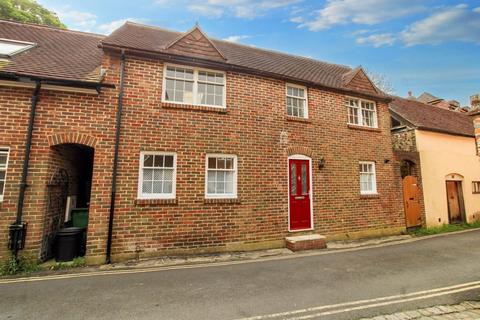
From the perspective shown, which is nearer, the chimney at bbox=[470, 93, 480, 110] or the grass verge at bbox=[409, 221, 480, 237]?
the chimney at bbox=[470, 93, 480, 110]

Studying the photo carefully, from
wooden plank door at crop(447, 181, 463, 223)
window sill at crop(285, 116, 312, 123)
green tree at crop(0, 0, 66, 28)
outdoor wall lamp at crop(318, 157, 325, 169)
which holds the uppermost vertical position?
green tree at crop(0, 0, 66, 28)

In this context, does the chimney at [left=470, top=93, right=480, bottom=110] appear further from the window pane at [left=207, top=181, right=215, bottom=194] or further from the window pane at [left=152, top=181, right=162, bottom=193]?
the window pane at [left=152, top=181, right=162, bottom=193]

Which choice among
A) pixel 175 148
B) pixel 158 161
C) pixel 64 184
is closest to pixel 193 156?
pixel 175 148

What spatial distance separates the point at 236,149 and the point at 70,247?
18.6 feet

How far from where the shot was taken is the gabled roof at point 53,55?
6.48 meters

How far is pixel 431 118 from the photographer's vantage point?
1388 centimetres

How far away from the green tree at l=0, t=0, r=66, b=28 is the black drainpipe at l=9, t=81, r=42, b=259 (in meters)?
14.3

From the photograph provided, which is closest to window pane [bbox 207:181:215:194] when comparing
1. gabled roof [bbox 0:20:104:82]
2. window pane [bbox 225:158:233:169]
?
window pane [bbox 225:158:233:169]

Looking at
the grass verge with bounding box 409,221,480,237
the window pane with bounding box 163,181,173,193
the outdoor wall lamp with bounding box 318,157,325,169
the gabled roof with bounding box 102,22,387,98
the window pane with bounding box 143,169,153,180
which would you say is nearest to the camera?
the window pane with bounding box 143,169,153,180

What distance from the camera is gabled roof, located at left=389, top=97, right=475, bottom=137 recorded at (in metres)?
12.4

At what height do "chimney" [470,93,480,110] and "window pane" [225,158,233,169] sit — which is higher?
"chimney" [470,93,480,110]

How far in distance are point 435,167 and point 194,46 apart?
13.5 metres

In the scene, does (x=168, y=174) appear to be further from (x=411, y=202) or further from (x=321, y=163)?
(x=411, y=202)

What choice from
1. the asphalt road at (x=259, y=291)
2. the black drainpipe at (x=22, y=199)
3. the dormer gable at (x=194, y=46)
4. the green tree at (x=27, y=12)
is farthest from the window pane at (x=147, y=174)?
the green tree at (x=27, y=12)
